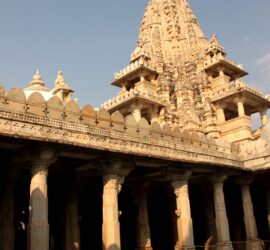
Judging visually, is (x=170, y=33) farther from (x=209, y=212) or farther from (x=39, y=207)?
(x=39, y=207)

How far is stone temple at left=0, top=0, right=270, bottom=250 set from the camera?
1377cm

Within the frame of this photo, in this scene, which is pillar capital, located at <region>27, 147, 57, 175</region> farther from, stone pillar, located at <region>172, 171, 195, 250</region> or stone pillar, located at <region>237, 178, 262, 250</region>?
stone pillar, located at <region>237, 178, 262, 250</region>

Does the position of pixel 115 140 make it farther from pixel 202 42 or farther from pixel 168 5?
pixel 168 5

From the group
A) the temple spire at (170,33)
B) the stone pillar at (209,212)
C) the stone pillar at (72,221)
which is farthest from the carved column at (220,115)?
the stone pillar at (72,221)

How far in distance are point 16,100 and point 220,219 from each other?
1184 cm

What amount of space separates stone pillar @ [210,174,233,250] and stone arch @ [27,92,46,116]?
9.78 meters

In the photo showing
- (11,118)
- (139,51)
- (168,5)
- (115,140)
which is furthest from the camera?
(168,5)

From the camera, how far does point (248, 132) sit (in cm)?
3200

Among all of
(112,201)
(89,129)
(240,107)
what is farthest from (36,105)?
(240,107)

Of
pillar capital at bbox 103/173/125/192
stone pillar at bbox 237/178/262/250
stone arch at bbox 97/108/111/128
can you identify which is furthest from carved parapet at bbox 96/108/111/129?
stone pillar at bbox 237/178/262/250

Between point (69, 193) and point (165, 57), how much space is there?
1023 inches

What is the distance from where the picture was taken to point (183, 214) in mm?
17172

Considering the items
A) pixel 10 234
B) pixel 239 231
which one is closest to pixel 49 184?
pixel 10 234

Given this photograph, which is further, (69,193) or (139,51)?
(139,51)
